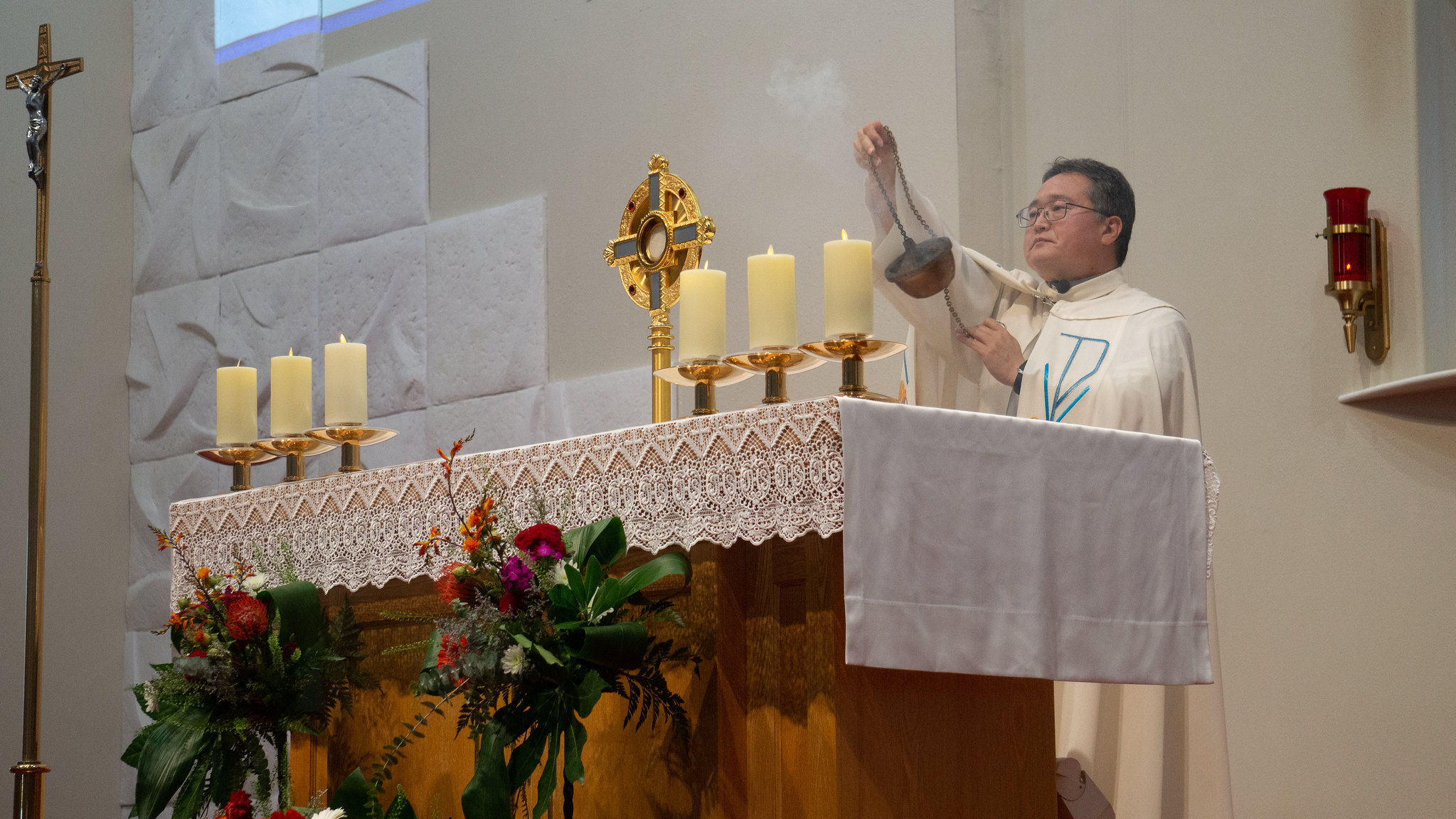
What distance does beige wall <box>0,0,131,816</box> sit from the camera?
237 inches

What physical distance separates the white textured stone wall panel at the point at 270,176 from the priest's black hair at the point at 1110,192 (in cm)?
321

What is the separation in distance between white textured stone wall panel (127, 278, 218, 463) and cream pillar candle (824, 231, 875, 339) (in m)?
4.50

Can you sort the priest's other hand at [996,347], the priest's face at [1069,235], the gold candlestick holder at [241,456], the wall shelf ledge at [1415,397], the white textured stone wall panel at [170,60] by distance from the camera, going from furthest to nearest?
1. the white textured stone wall panel at [170,60]
2. the priest's face at [1069,235]
3. the priest's other hand at [996,347]
4. the wall shelf ledge at [1415,397]
5. the gold candlestick holder at [241,456]

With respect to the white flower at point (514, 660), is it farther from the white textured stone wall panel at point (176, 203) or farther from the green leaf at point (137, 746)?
the white textured stone wall panel at point (176, 203)

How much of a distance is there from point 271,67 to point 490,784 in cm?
492

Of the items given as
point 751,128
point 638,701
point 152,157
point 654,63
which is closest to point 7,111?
point 152,157

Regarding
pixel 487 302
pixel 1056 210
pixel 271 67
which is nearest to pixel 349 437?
pixel 1056 210

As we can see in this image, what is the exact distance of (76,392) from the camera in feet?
21.0

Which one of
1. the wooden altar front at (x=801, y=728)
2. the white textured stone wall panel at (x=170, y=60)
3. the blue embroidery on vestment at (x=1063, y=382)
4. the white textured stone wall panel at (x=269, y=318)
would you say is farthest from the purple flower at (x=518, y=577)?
the white textured stone wall panel at (x=170, y=60)

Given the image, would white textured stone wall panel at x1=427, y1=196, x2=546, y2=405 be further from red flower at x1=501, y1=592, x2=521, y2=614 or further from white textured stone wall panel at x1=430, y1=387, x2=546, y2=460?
red flower at x1=501, y1=592, x2=521, y2=614

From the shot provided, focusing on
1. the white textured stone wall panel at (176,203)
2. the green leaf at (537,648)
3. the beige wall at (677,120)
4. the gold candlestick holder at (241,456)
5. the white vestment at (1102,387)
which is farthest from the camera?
the white textured stone wall panel at (176,203)

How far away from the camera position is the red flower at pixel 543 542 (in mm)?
2123

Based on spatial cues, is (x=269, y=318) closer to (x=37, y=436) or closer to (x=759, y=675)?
(x=37, y=436)

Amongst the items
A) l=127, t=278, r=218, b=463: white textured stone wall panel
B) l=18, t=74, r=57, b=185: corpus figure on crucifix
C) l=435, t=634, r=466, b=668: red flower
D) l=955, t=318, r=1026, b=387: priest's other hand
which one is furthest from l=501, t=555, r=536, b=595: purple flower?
l=127, t=278, r=218, b=463: white textured stone wall panel
